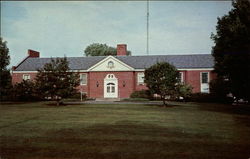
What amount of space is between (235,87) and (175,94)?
5.84m

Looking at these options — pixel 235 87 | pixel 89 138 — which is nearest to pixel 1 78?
pixel 89 138

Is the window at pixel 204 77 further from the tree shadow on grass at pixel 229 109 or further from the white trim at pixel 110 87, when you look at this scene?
the tree shadow on grass at pixel 229 109

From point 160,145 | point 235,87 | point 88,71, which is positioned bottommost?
point 160,145

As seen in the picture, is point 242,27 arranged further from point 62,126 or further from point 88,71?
point 88,71

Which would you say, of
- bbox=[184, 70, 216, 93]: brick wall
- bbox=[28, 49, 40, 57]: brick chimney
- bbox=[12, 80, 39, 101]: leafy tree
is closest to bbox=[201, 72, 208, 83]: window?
bbox=[184, 70, 216, 93]: brick wall

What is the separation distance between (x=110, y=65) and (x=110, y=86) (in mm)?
3394

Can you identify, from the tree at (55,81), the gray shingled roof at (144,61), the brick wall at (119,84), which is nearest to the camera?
the tree at (55,81)

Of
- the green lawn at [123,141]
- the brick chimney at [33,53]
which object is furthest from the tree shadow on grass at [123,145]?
the brick chimney at [33,53]

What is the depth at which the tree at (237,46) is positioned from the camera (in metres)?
18.7

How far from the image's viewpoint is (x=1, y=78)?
2750 cm

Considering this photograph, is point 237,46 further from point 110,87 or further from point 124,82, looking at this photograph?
point 110,87

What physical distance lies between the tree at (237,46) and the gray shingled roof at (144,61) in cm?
1992

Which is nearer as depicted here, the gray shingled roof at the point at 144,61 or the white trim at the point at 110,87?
the white trim at the point at 110,87

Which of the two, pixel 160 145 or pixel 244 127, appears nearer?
pixel 160 145
